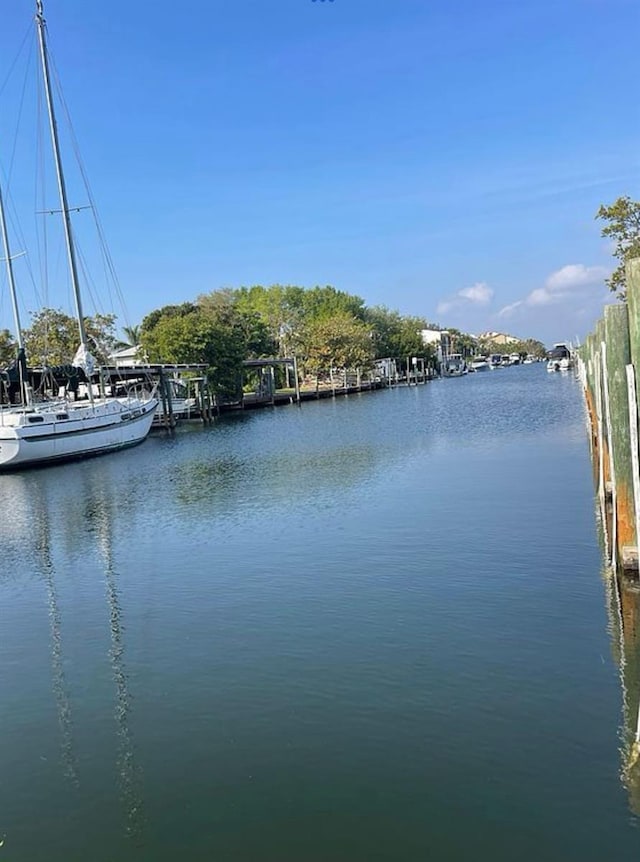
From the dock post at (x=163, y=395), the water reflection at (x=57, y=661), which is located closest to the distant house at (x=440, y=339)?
the dock post at (x=163, y=395)

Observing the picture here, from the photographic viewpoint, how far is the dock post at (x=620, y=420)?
9.24 metres

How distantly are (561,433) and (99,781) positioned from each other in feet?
84.6

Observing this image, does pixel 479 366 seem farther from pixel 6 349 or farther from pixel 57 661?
pixel 57 661

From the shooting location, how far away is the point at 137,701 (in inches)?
329

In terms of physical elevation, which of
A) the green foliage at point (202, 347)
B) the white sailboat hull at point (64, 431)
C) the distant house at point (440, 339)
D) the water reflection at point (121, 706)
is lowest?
the water reflection at point (121, 706)

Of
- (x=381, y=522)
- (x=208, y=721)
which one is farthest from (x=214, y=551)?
(x=208, y=721)

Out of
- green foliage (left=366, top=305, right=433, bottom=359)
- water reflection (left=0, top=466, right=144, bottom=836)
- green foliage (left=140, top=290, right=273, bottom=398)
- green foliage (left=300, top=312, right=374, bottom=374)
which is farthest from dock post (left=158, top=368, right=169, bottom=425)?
green foliage (left=366, top=305, right=433, bottom=359)

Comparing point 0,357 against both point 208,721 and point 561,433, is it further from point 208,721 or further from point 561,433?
point 208,721

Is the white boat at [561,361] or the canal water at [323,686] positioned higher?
the white boat at [561,361]

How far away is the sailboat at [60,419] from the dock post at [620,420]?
28.1 metres

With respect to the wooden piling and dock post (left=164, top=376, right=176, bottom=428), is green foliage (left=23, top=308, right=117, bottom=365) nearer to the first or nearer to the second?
dock post (left=164, top=376, right=176, bottom=428)

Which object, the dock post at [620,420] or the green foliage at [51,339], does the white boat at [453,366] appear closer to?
the green foliage at [51,339]

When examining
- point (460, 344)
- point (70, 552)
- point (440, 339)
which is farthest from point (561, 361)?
point (70, 552)

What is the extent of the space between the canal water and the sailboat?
51.1ft
